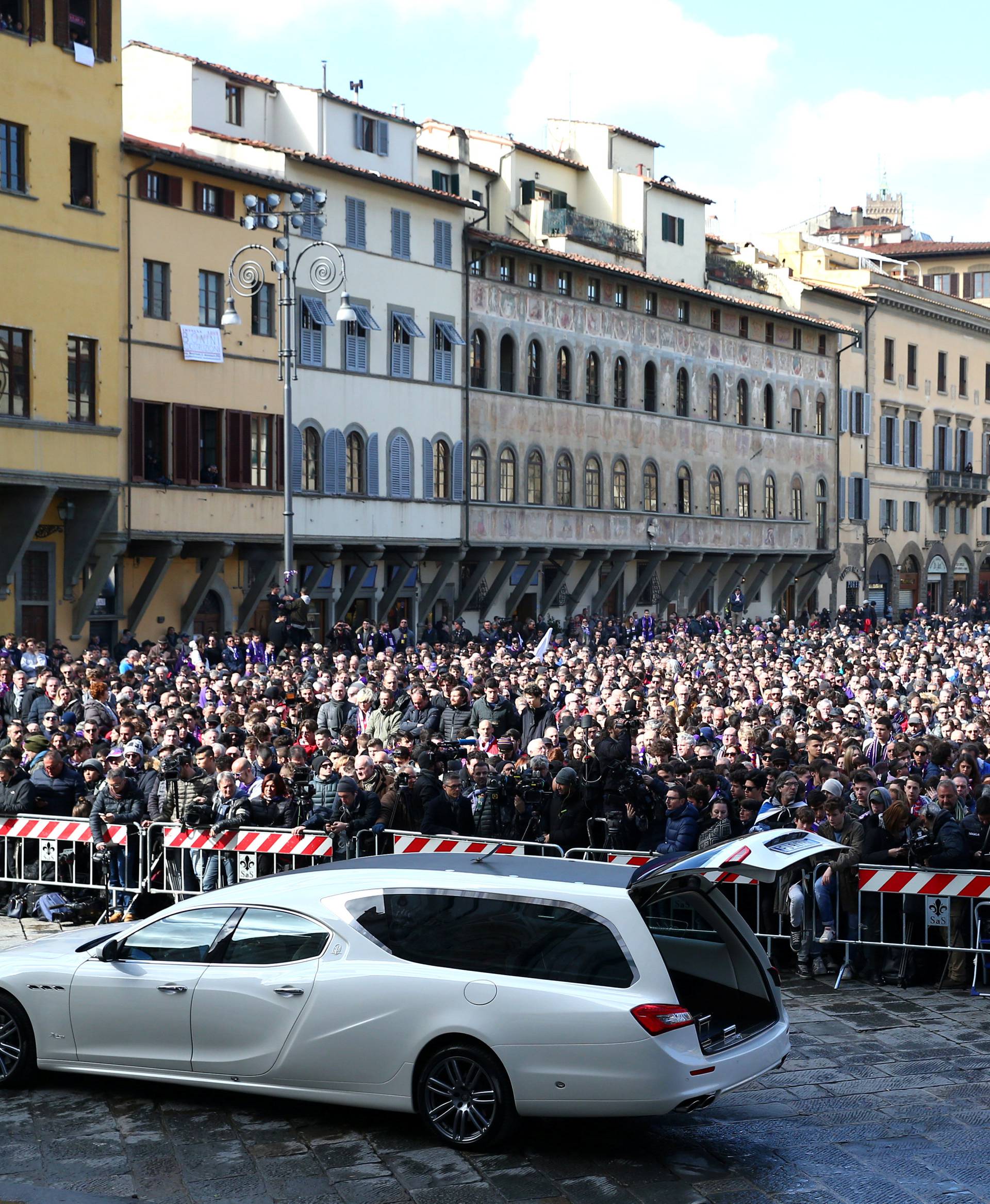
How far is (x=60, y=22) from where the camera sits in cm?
3041

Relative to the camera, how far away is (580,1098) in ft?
25.2

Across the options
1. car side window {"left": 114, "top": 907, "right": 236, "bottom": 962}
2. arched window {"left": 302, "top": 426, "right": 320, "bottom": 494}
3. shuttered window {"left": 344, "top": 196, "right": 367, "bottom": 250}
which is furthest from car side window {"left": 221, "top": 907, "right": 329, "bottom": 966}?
shuttered window {"left": 344, "top": 196, "right": 367, "bottom": 250}

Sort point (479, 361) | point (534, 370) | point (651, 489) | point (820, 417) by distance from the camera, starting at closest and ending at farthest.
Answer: point (479, 361) < point (534, 370) < point (651, 489) < point (820, 417)

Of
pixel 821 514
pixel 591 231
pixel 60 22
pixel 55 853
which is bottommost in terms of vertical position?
pixel 55 853

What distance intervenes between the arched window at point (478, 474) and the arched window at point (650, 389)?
8.34 meters

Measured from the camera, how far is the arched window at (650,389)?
49.8m

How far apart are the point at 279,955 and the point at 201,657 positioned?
1842cm

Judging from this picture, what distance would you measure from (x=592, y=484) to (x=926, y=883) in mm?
36421

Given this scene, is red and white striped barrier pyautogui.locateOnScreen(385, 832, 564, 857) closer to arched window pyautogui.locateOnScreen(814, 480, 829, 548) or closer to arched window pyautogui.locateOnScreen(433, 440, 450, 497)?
arched window pyautogui.locateOnScreen(433, 440, 450, 497)

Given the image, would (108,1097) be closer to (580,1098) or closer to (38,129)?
(580,1098)

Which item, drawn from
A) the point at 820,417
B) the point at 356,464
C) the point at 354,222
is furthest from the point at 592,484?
the point at 820,417

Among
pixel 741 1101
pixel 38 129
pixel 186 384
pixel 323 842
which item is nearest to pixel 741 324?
pixel 186 384

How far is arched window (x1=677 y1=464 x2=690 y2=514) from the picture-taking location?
51.2 meters

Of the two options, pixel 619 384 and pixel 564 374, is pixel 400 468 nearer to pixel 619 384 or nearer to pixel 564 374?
pixel 564 374
